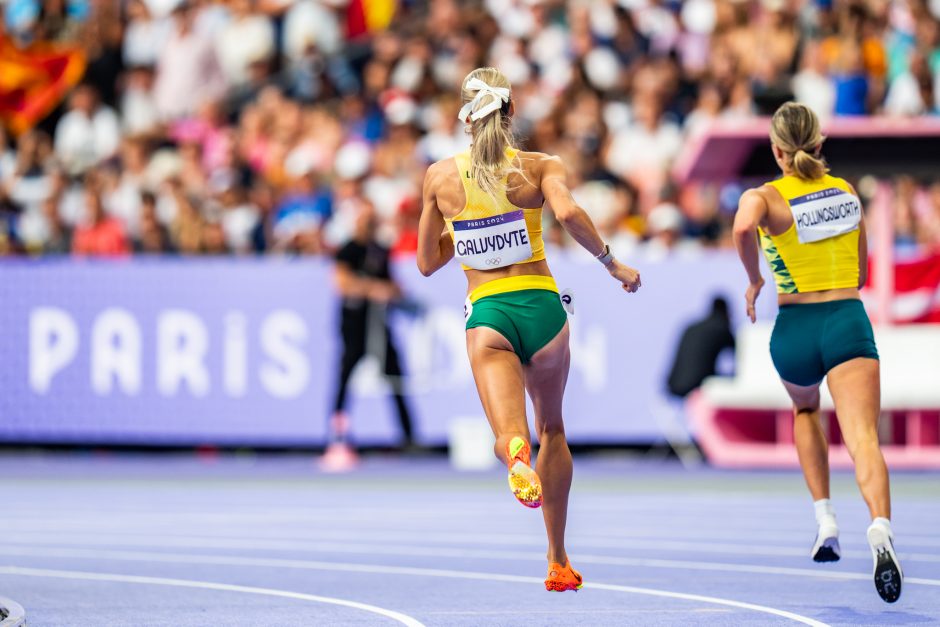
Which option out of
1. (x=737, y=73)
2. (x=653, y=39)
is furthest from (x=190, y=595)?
(x=653, y=39)

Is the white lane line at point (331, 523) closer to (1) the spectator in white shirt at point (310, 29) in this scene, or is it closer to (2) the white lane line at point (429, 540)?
(2) the white lane line at point (429, 540)

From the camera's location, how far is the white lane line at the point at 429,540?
1064 centimetres

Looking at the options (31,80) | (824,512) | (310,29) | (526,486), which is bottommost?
(824,512)

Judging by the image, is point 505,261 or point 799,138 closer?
point 505,261

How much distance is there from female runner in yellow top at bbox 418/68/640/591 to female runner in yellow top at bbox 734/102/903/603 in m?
Answer: 1.18

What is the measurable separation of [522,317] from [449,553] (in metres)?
3.43

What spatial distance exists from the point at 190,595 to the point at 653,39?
44.7 feet

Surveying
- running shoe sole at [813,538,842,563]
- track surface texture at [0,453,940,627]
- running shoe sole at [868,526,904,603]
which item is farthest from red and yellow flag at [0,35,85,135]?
running shoe sole at [868,526,904,603]

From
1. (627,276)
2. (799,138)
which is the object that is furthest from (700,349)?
(627,276)

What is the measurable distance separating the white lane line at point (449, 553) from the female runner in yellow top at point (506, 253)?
2144mm

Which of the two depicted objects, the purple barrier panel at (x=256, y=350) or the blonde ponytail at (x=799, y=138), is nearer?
the blonde ponytail at (x=799, y=138)

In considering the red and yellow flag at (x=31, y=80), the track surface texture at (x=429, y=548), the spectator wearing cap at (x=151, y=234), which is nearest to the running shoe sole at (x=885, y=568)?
the track surface texture at (x=429, y=548)

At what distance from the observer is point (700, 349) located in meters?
17.0

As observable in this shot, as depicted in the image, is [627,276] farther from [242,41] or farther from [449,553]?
[242,41]
